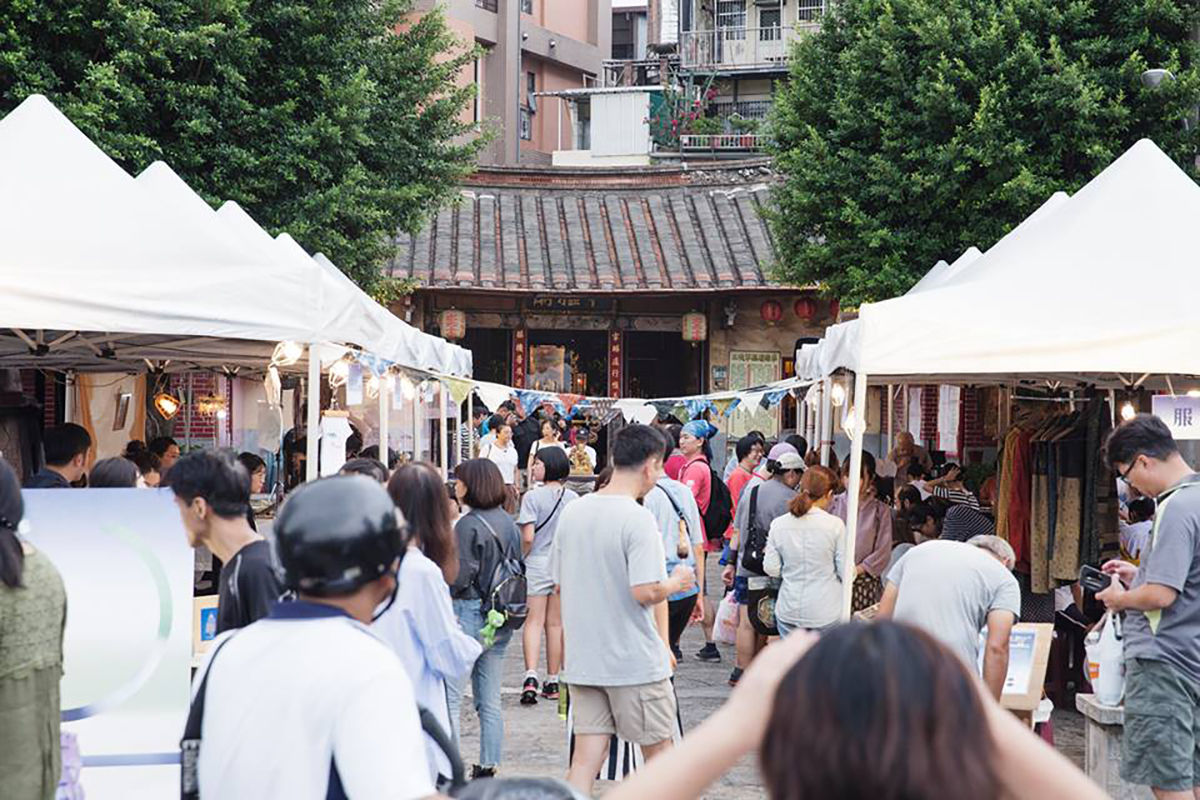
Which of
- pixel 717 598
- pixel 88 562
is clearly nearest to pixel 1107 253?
pixel 88 562

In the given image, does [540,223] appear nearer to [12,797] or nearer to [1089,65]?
[1089,65]

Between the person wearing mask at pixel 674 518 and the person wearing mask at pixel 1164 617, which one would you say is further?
the person wearing mask at pixel 674 518

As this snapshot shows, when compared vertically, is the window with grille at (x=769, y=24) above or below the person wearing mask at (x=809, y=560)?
above

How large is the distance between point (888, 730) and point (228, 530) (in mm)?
2769

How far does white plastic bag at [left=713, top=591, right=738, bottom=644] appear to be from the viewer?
1073cm

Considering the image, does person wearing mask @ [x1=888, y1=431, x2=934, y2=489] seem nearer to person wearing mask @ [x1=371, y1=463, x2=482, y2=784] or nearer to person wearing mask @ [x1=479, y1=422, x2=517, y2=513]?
person wearing mask @ [x1=479, y1=422, x2=517, y2=513]

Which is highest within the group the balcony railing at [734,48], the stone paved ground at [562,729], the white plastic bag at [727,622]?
the balcony railing at [734,48]

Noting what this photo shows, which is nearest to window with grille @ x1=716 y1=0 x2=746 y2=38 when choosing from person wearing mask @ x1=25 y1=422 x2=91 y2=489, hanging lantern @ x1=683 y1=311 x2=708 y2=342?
hanging lantern @ x1=683 y1=311 x2=708 y2=342

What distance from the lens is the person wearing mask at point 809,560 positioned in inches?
321

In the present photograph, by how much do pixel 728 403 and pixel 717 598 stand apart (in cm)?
242

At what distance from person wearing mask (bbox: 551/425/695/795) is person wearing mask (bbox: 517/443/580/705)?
9.57 feet

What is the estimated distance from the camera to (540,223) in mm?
28438

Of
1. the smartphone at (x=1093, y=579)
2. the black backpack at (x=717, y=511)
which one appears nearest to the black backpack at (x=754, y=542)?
the black backpack at (x=717, y=511)

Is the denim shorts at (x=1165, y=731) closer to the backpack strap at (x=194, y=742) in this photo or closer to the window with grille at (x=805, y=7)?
the backpack strap at (x=194, y=742)
